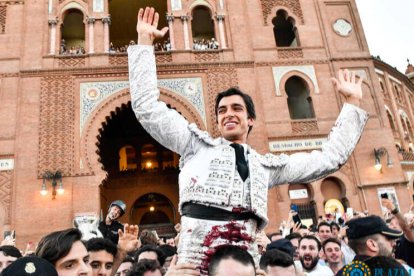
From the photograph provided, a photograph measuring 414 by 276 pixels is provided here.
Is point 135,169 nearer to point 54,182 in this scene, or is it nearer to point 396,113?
point 54,182

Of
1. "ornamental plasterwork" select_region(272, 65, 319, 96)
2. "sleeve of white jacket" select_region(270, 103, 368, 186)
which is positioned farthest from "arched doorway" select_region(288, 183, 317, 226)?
"sleeve of white jacket" select_region(270, 103, 368, 186)

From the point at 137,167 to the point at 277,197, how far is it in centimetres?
705

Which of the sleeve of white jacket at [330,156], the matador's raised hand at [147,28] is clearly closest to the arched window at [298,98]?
the sleeve of white jacket at [330,156]

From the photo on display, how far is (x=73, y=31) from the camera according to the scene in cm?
1775

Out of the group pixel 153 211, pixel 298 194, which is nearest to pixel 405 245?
pixel 298 194

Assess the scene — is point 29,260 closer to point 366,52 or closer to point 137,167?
point 137,167

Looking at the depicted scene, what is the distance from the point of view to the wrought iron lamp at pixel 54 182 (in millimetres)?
12367

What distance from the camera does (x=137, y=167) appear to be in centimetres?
1742

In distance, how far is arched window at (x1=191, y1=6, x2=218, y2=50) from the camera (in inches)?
613

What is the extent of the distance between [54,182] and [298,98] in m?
10.5

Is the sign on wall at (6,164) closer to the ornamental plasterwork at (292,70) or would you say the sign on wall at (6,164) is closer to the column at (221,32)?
the column at (221,32)

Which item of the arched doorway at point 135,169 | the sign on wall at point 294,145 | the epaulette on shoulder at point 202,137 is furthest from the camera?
the arched doorway at point 135,169

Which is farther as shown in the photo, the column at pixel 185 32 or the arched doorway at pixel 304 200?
the column at pixel 185 32

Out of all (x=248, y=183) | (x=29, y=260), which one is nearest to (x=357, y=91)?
(x=248, y=183)
